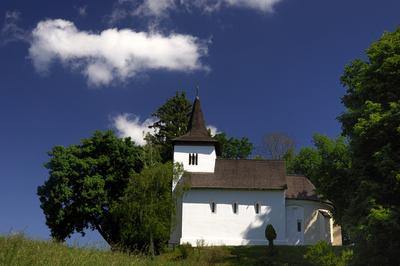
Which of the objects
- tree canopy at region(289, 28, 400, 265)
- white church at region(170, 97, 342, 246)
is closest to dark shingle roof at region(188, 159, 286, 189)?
white church at region(170, 97, 342, 246)

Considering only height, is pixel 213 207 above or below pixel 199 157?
below

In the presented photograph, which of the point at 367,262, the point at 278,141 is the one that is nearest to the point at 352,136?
the point at 367,262

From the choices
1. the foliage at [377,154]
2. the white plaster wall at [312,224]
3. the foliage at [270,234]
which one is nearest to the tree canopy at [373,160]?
the foliage at [377,154]

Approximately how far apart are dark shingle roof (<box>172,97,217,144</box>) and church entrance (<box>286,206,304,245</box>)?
28.4 ft

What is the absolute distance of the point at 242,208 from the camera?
4350cm

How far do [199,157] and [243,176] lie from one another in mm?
4035

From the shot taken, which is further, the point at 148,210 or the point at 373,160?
the point at 148,210

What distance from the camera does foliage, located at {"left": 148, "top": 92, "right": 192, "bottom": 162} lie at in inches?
2141

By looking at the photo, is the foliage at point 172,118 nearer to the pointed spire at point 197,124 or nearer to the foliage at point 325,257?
the pointed spire at point 197,124

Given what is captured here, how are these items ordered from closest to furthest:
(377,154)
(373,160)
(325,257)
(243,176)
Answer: (325,257) < (377,154) < (373,160) < (243,176)

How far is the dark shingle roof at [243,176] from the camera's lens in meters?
43.8

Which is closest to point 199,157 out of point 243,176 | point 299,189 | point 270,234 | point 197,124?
point 197,124

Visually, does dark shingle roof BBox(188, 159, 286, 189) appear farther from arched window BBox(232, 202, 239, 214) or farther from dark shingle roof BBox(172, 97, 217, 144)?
dark shingle roof BBox(172, 97, 217, 144)

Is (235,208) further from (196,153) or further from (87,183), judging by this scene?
(87,183)
